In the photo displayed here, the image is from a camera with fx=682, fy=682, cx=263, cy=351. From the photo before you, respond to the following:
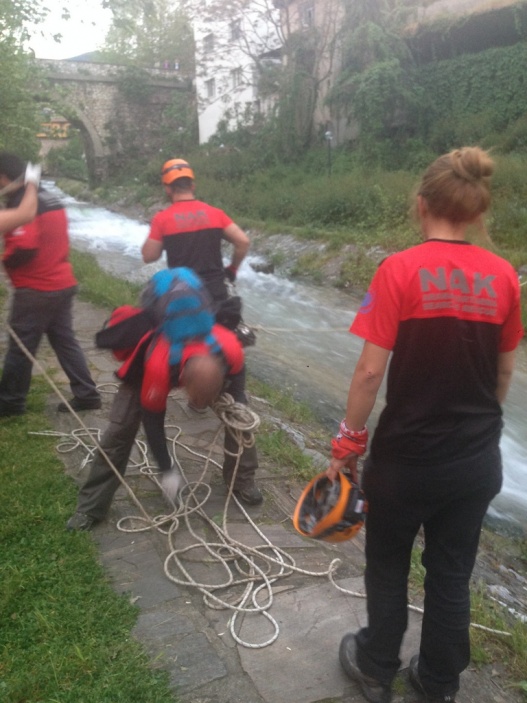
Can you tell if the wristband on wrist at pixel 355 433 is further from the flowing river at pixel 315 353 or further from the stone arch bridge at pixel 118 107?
the stone arch bridge at pixel 118 107

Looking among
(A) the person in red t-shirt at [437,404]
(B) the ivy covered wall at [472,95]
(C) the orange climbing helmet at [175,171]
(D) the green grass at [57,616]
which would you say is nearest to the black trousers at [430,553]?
(A) the person in red t-shirt at [437,404]

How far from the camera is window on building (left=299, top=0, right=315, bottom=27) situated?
85.3 ft

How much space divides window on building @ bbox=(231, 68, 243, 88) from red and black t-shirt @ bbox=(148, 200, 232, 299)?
88.0 ft

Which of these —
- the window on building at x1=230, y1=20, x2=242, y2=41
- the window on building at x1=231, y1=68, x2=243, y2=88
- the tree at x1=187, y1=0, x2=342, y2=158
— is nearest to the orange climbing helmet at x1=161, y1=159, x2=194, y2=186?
the tree at x1=187, y1=0, x2=342, y2=158

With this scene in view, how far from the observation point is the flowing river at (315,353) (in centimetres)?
615

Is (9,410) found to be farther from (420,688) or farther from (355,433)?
(420,688)

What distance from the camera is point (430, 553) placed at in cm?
241

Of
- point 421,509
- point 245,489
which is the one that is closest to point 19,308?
point 245,489

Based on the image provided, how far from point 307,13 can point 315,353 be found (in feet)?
70.2

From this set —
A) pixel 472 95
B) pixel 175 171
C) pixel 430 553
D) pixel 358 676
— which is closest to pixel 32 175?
pixel 175 171

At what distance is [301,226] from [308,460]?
13463 millimetres

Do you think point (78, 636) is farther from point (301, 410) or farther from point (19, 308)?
point (301, 410)

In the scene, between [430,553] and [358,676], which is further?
[358,676]

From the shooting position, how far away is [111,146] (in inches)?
1476
